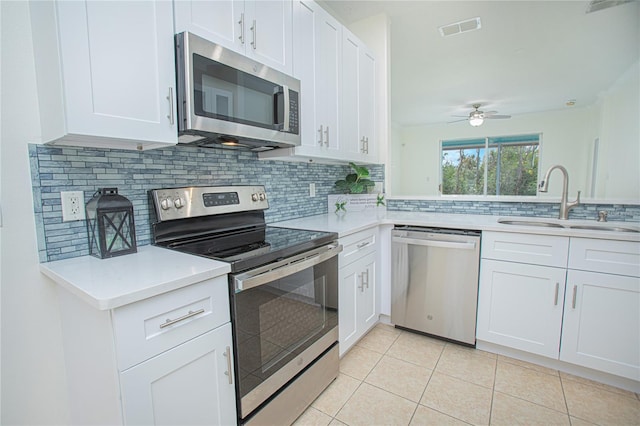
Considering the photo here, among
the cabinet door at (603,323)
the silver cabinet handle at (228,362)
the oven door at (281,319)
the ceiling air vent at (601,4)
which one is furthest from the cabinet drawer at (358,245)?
the ceiling air vent at (601,4)

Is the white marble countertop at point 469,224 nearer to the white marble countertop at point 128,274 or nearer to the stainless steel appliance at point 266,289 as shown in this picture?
the stainless steel appliance at point 266,289

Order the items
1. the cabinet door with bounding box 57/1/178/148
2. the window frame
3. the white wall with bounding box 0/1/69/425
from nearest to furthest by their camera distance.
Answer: the cabinet door with bounding box 57/1/178/148
the white wall with bounding box 0/1/69/425
the window frame

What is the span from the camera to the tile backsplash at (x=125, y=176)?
3.73 feet

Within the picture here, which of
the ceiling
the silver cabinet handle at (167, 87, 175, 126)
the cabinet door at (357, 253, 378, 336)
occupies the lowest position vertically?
the cabinet door at (357, 253, 378, 336)

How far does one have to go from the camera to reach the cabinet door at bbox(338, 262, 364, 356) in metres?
1.86

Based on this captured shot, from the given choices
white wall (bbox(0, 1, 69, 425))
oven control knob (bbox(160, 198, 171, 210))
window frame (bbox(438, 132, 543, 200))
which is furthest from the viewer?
window frame (bbox(438, 132, 543, 200))

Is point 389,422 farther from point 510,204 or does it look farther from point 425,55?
point 425,55

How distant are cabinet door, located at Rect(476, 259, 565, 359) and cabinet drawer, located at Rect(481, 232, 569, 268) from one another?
0.04m

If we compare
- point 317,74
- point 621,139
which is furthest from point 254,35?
point 621,139

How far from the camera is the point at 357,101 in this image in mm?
2461

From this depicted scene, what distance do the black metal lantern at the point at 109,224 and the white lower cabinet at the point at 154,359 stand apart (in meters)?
0.21

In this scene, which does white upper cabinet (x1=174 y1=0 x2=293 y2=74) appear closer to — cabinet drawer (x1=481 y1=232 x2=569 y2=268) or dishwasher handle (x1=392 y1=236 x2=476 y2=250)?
dishwasher handle (x1=392 y1=236 x2=476 y2=250)

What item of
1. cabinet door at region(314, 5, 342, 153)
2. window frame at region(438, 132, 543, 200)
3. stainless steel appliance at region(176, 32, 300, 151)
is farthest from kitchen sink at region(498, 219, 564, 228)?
window frame at region(438, 132, 543, 200)

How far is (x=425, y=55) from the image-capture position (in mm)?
3637
